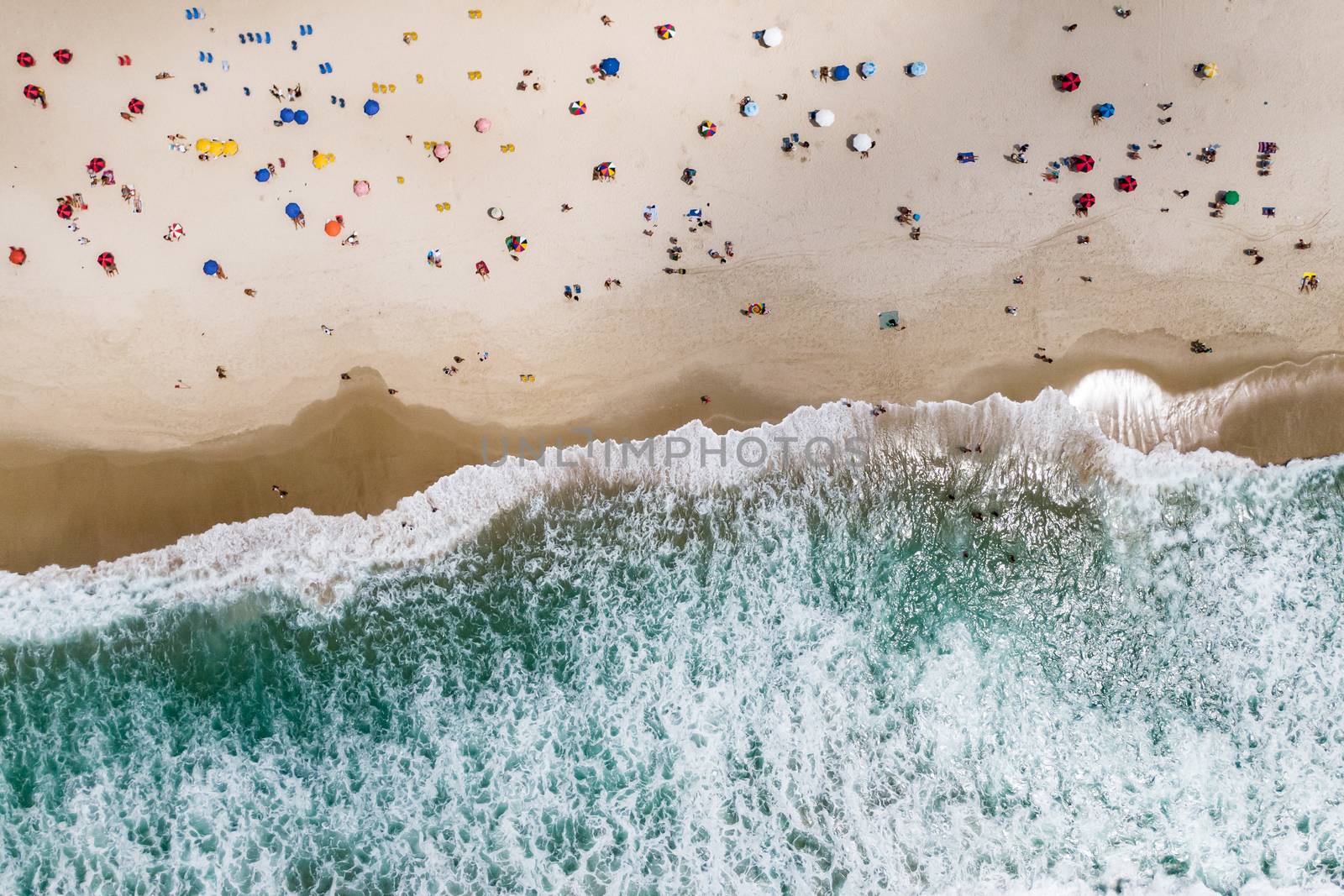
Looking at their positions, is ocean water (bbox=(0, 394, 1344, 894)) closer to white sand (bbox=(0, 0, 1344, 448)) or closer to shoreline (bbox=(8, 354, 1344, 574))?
shoreline (bbox=(8, 354, 1344, 574))

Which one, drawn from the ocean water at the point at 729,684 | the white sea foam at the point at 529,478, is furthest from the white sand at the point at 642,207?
the ocean water at the point at 729,684

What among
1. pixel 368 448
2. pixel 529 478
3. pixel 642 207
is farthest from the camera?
pixel 642 207

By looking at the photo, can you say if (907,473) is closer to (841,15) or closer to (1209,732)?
(1209,732)

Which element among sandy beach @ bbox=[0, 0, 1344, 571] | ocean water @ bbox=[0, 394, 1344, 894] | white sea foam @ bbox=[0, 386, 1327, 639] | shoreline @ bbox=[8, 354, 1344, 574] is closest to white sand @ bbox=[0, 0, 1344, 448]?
sandy beach @ bbox=[0, 0, 1344, 571]

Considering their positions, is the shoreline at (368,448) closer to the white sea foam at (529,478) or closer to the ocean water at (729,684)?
the white sea foam at (529,478)

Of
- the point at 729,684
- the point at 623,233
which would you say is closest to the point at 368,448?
the point at 623,233

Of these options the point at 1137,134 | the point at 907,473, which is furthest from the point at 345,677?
the point at 1137,134

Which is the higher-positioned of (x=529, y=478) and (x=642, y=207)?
(x=642, y=207)

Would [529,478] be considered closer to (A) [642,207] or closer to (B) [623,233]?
(B) [623,233]
